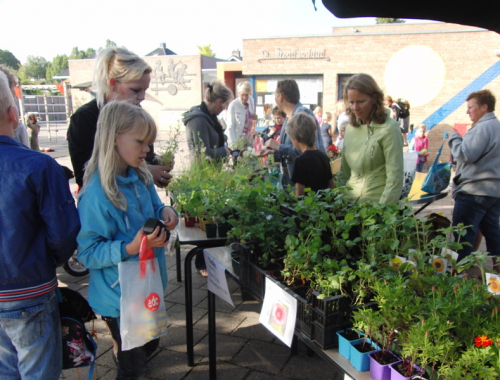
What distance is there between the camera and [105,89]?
7.26 ft

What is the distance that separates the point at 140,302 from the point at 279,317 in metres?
0.61

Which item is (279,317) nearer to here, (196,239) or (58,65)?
(196,239)

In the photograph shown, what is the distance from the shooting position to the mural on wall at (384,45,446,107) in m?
12.5

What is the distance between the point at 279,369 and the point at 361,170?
1469 mm

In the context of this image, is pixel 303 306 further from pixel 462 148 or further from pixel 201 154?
pixel 462 148

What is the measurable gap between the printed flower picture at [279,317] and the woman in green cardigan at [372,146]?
132cm

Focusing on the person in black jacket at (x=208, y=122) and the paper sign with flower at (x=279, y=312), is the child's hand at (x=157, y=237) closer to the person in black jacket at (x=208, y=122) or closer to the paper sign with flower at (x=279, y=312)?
the paper sign with flower at (x=279, y=312)

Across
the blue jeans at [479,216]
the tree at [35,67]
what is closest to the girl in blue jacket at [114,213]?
the blue jeans at [479,216]

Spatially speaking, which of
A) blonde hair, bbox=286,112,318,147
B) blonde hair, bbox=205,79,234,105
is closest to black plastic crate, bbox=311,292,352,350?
blonde hair, bbox=286,112,318,147

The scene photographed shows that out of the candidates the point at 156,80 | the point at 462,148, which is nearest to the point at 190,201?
the point at 462,148

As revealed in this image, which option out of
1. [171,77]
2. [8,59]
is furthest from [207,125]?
[8,59]

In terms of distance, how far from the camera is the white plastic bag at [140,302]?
159 centimetres

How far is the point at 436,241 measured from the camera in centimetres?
165

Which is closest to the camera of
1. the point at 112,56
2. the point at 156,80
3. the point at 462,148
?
the point at 112,56
